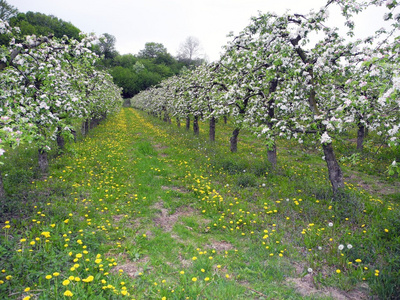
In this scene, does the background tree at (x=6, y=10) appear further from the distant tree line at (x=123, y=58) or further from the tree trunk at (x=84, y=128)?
the tree trunk at (x=84, y=128)

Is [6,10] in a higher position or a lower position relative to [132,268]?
higher

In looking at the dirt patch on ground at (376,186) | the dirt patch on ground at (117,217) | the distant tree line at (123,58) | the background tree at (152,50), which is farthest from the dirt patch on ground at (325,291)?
the background tree at (152,50)

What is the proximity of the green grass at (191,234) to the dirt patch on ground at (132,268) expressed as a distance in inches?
0.9

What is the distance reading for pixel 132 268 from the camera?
5.25 meters

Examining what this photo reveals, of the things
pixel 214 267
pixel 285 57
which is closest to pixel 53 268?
pixel 214 267

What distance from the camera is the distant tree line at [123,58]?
229ft

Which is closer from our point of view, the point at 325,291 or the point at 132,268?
the point at 325,291

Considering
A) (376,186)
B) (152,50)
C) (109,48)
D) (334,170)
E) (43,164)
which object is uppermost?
(152,50)

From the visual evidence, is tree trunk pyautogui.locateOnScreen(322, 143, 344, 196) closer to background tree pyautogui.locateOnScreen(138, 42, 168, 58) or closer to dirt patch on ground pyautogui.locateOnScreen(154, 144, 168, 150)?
dirt patch on ground pyautogui.locateOnScreen(154, 144, 168, 150)

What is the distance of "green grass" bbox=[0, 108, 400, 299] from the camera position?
15.2ft

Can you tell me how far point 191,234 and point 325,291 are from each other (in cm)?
337

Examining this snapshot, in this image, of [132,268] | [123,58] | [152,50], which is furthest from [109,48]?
[132,268]

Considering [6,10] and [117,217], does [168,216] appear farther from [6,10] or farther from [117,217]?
[6,10]

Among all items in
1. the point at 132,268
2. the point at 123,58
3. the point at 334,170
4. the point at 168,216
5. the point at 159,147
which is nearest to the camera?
the point at 132,268
